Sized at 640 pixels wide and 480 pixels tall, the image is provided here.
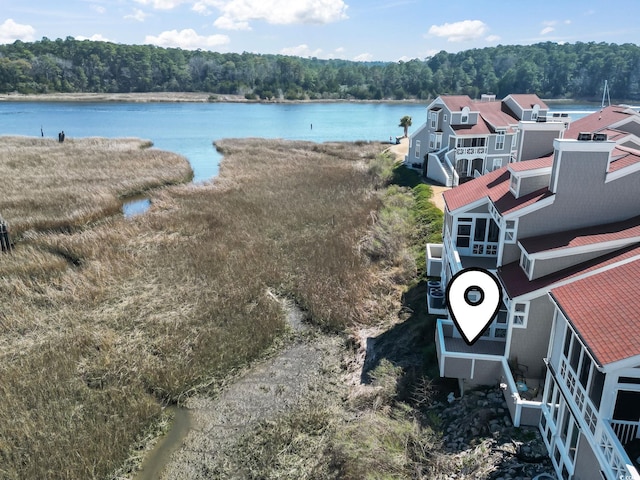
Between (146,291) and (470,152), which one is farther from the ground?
(470,152)

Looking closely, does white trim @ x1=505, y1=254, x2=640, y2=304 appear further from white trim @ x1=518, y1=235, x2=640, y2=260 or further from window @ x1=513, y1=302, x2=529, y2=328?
white trim @ x1=518, y1=235, x2=640, y2=260

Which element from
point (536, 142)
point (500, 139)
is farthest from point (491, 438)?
point (500, 139)

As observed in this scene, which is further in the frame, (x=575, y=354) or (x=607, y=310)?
(x=575, y=354)

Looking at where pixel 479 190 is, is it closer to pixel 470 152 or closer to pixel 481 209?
pixel 481 209

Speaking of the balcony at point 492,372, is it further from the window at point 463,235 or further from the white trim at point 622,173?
the white trim at point 622,173

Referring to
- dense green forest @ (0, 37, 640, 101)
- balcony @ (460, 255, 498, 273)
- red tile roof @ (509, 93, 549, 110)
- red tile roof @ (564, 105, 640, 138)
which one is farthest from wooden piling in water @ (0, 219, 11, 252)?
dense green forest @ (0, 37, 640, 101)

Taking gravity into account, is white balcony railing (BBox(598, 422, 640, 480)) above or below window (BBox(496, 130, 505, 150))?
below

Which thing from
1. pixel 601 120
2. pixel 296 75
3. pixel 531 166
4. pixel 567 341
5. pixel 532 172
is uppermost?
pixel 296 75

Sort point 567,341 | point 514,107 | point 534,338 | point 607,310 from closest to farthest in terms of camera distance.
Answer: point 607,310 < point 567,341 < point 534,338 < point 514,107
